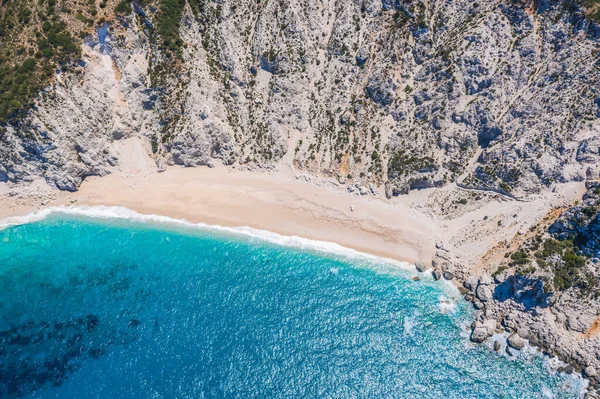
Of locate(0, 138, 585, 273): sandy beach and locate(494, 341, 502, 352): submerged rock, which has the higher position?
locate(0, 138, 585, 273): sandy beach

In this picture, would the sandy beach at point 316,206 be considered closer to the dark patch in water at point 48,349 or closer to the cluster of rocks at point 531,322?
the cluster of rocks at point 531,322

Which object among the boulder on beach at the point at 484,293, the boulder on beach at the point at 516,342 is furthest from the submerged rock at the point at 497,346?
the boulder on beach at the point at 484,293

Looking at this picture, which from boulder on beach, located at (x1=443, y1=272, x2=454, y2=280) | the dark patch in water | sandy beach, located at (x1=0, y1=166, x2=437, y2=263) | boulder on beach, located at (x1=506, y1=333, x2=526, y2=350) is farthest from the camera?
sandy beach, located at (x1=0, y1=166, x2=437, y2=263)

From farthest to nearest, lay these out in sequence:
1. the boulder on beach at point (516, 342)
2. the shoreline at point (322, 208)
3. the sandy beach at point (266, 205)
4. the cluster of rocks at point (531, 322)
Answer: the sandy beach at point (266, 205) < the shoreline at point (322, 208) < the boulder on beach at point (516, 342) < the cluster of rocks at point (531, 322)

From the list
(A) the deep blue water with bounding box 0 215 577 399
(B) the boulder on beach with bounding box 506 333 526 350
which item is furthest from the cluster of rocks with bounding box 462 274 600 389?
(A) the deep blue water with bounding box 0 215 577 399

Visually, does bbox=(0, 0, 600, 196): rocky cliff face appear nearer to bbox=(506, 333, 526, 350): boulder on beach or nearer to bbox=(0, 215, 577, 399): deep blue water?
bbox=(0, 215, 577, 399): deep blue water

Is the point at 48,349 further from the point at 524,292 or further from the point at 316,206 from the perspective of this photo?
the point at 524,292
